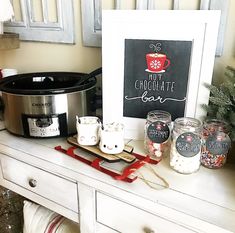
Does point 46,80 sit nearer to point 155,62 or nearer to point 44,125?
point 44,125

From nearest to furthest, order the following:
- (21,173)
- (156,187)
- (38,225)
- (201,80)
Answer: (156,187)
(201,80)
(21,173)
(38,225)

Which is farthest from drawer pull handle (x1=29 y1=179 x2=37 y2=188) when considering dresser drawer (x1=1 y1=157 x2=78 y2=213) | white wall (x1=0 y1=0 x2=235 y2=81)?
white wall (x1=0 y1=0 x2=235 y2=81)

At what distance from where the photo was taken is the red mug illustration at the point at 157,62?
788mm

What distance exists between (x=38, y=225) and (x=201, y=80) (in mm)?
763

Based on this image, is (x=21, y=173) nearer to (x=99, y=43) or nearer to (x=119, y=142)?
(x=119, y=142)

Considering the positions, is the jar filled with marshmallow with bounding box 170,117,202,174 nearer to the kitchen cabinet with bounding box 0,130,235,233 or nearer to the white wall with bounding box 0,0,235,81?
the kitchen cabinet with bounding box 0,130,235,233

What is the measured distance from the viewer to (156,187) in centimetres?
65

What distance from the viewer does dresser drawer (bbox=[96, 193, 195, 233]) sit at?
0.62 m

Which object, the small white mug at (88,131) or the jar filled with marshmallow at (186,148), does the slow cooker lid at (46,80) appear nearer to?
the small white mug at (88,131)

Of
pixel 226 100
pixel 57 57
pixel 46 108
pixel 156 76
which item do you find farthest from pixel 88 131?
pixel 57 57

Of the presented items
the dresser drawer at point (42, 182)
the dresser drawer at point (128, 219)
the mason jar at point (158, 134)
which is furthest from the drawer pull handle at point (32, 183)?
the mason jar at point (158, 134)

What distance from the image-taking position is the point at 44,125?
84 centimetres

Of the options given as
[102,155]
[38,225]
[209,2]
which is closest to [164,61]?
[209,2]

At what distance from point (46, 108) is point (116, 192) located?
34cm
